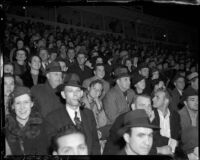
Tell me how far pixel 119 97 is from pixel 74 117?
35 centimetres

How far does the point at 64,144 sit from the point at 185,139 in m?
0.77

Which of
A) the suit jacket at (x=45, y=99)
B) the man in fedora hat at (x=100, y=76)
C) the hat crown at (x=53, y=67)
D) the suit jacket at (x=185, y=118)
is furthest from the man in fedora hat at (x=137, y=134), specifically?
the hat crown at (x=53, y=67)

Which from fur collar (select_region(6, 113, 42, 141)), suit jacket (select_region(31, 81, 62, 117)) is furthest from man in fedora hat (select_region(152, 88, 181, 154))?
fur collar (select_region(6, 113, 42, 141))

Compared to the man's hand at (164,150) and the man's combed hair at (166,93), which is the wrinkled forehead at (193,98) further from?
the man's hand at (164,150)

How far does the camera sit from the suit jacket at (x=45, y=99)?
7.09 feet

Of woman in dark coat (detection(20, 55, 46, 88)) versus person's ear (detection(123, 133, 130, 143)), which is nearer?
person's ear (detection(123, 133, 130, 143))

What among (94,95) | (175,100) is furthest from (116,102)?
(175,100)

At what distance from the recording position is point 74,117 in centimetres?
214

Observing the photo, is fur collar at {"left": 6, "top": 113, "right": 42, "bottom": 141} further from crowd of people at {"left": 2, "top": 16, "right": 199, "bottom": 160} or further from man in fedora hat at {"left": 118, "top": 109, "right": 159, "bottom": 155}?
man in fedora hat at {"left": 118, "top": 109, "right": 159, "bottom": 155}

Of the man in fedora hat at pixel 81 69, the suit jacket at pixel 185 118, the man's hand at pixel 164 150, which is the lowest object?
the man's hand at pixel 164 150

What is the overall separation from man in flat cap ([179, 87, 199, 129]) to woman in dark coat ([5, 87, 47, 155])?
35.8 inches

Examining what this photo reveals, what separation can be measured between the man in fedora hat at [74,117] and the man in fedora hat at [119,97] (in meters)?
0.13

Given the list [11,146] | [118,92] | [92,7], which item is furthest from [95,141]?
[92,7]

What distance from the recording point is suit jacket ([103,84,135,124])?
216cm
